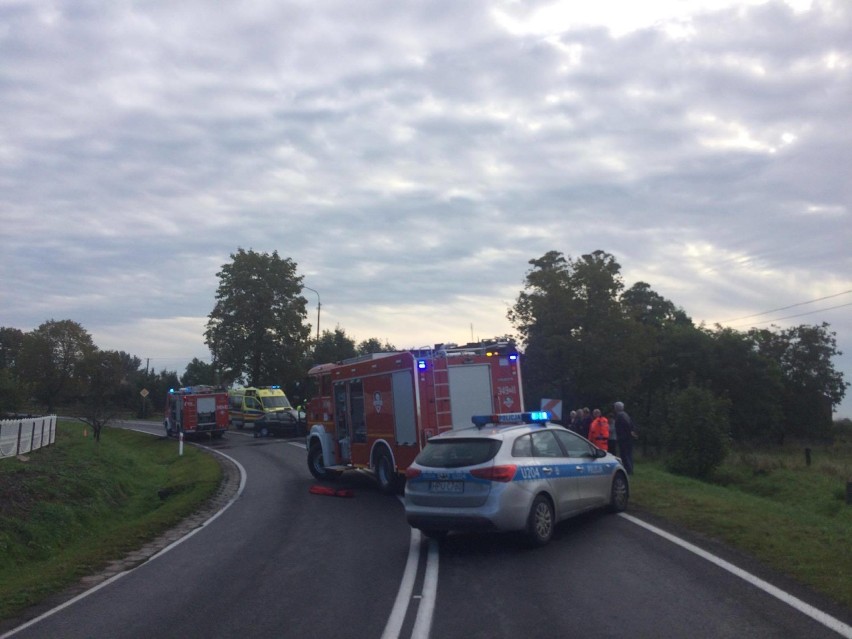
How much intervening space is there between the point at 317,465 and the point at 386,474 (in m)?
4.14

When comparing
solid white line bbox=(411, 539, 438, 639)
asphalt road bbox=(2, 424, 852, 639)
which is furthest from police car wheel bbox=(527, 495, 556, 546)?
solid white line bbox=(411, 539, 438, 639)

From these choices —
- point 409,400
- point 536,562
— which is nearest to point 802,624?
point 536,562

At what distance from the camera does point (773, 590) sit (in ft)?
23.4

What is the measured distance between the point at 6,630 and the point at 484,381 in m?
9.64

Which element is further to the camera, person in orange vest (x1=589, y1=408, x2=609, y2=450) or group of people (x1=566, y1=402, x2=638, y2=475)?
person in orange vest (x1=589, y1=408, x2=609, y2=450)

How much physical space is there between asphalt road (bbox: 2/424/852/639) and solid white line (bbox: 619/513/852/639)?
0.03m

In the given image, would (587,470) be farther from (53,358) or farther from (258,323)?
(53,358)

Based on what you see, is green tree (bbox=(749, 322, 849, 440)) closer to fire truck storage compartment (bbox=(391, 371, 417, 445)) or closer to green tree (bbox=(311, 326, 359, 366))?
green tree (bbox=(311, 326, 359, 366))

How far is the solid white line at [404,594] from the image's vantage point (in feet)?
20.9

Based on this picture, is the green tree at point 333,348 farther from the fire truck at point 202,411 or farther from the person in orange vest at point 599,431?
the person in orange vest at point 599,431

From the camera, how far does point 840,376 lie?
55.7 metres

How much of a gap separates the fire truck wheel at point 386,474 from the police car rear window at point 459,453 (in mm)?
5339

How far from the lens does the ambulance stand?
151ft

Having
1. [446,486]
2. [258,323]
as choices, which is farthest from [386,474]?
[258,323]
